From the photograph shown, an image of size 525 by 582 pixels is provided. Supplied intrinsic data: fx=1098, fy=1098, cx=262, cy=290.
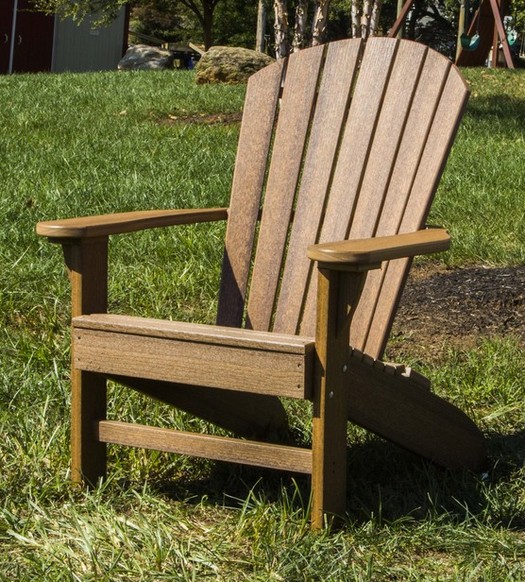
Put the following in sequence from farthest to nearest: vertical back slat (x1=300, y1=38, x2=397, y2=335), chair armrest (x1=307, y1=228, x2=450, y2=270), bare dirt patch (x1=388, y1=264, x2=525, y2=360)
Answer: bare dirt patch (x1=388, y1=264, x2=525, y2=360) → vertical back slat (x1=300, y1=38, x2=397, y2=335) → chair armrest (x1=307, y1=228, x2=450, y2=270)

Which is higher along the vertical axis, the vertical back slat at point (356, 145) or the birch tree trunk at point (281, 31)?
the birch tree trunk at point (281, 31)

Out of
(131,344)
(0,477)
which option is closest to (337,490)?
(131,344)

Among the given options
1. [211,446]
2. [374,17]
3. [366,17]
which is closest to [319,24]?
[366,17]

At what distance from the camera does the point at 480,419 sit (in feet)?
11.7

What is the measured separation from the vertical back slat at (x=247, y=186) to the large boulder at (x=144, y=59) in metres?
25.2

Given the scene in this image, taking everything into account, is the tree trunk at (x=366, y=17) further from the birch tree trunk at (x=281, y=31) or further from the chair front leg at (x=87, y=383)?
the chair front leg at (x=87, y=383)

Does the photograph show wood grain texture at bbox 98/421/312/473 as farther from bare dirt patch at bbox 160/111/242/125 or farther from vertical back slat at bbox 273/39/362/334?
bare dirt patch at bbox 160/111/242/125

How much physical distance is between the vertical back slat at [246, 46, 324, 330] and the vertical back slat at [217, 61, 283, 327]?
0.04 m

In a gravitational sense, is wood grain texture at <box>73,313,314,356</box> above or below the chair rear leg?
above

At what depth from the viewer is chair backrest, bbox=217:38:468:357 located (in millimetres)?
3195

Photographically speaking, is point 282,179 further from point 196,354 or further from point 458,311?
point 458,311

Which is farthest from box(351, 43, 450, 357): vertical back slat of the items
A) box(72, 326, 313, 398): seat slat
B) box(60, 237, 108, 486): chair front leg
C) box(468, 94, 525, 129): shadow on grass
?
box(468, 94, 525, 129): shadow on grass

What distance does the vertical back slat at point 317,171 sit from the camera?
3.41 metres

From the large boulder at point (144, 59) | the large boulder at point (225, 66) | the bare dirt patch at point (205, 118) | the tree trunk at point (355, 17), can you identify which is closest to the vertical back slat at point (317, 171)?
the bare dirt patch at point (205, 118)
